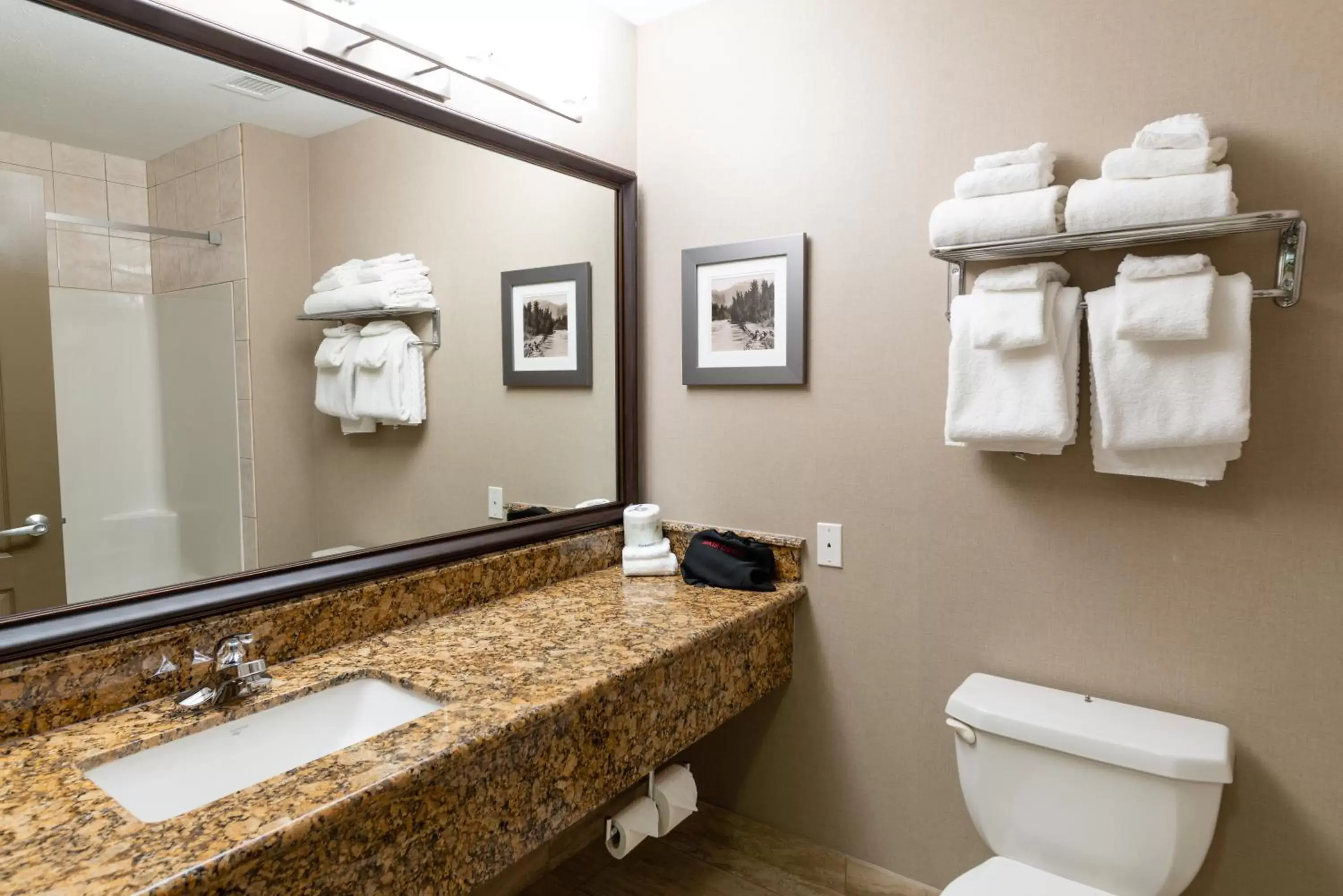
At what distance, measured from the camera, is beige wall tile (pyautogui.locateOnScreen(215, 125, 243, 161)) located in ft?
4.50

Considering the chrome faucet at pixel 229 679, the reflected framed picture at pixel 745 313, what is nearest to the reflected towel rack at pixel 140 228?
the chrome faucet at pixel 229 679

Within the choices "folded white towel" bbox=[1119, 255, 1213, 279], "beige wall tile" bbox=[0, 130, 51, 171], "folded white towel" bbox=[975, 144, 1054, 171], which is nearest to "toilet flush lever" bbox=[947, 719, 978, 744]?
"folded white towel" bbox=[1119, 255, 1213, 279]

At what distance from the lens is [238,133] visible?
1.40 metres

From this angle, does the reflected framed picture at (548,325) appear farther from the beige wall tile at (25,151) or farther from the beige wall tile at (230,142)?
the beige wall tile at (25,151)

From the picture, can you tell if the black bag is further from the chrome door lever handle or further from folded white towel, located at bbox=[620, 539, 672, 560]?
the chrome door lever handle

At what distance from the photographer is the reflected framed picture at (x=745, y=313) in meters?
1.99

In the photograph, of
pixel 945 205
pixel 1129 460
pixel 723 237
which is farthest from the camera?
pixel 723 237

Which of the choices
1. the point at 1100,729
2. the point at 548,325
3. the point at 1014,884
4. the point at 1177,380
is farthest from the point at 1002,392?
the point at 548,325

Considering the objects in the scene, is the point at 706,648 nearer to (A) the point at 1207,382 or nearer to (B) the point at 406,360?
(B) the point at 406,360

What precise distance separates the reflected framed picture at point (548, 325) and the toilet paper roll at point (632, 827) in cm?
110

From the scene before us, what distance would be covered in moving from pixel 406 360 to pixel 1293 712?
76.8 inches

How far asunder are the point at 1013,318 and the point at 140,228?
5.23ft

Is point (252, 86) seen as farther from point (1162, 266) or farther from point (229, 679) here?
point (1162, 266)

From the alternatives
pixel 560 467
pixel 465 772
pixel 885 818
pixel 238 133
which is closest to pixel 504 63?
pixel 238 133
